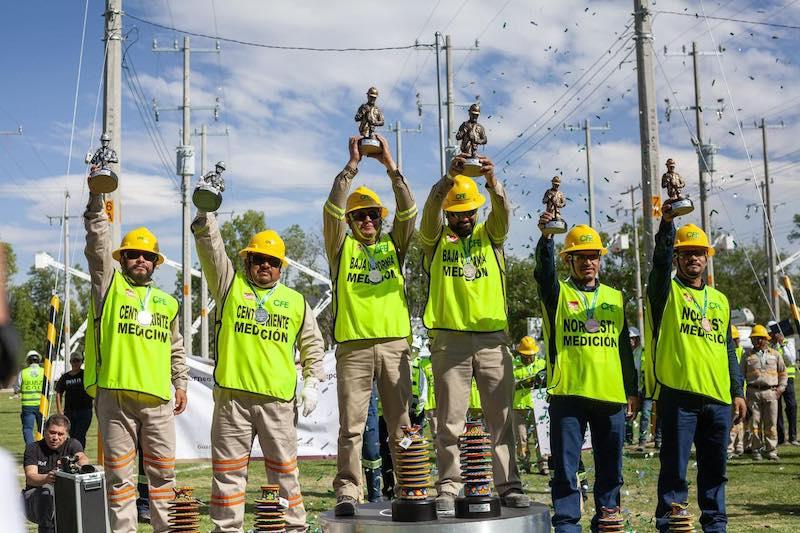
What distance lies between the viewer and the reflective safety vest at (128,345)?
23.0ft

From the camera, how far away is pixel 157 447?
701cm

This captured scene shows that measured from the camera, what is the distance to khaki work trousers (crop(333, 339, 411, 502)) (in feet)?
22.2

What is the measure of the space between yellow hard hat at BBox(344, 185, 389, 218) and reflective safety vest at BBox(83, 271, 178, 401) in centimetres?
171

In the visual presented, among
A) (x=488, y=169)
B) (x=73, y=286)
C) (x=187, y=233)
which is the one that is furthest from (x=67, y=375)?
(x=73, y=286)

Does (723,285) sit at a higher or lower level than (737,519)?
higher

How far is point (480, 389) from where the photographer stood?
22.6 feet

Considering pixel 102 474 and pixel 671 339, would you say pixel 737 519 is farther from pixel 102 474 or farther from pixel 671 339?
pixel 102 474

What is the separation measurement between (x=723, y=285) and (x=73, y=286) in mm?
Result: 49471

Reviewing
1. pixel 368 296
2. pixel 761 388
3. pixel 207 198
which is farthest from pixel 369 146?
pixel 761 388

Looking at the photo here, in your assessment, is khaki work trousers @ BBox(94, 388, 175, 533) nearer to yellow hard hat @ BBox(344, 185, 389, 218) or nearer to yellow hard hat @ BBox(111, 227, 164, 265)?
yellow hard hat @ BBox(111, 227, 164, 265)

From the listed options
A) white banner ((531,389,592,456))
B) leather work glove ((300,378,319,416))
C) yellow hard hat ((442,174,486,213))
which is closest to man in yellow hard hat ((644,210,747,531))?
yellow hard hat ((442,174,486,213))

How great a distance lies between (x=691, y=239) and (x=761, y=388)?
875 centimetres

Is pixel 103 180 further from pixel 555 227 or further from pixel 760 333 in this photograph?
pixel 760 333

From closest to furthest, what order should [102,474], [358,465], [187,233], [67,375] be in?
[102,474], [358,465], [67,375], [187,233]
